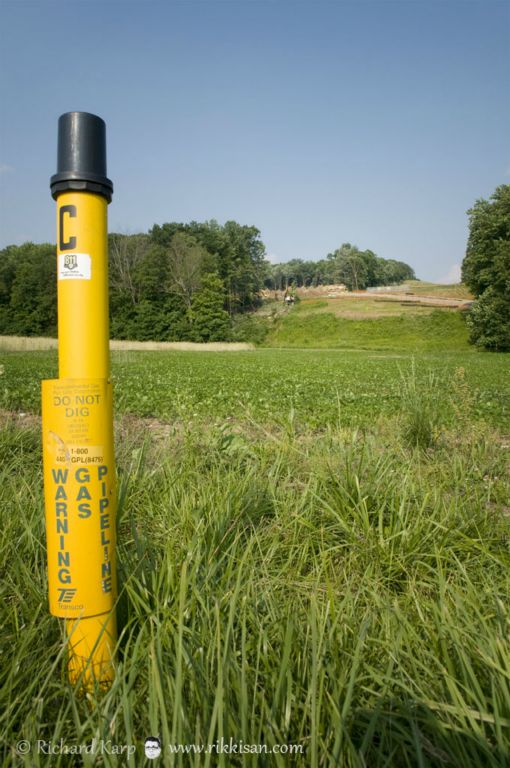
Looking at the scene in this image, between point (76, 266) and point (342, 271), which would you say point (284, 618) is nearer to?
point (76, 266)

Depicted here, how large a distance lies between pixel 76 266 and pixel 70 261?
2 cm

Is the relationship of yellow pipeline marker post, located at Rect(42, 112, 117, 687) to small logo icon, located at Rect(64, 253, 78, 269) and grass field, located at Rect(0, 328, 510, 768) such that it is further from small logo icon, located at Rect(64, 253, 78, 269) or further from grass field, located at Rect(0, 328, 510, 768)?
grass field, located at Rect(0, 328, 510, 768)

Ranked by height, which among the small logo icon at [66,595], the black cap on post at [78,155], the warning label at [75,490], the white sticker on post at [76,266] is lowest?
the small logo icon at [66,595]

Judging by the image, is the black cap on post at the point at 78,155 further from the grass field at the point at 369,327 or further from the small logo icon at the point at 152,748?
the grass field at the point at 369,327

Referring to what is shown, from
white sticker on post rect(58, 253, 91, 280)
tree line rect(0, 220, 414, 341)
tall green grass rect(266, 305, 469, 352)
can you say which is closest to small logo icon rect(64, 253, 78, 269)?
white sticker on post rect(58, 253, 91, 280)

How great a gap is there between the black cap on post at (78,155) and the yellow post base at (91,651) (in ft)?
3.96

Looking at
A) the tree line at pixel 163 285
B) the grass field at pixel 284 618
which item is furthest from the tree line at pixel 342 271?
the grass field at pixel 284 618

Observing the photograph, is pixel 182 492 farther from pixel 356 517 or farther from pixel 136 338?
pixel 136 338

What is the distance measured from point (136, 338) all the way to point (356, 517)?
181 feet

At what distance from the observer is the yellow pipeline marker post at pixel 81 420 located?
4.05 feet

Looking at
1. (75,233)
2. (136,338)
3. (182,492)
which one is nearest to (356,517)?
(182,492)

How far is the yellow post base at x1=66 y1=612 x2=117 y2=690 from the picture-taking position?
4.19ft

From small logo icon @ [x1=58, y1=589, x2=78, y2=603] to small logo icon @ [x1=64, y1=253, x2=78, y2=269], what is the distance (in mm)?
899

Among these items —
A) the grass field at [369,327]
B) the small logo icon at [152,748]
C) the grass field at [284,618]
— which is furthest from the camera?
the grass field at [369,327]
